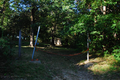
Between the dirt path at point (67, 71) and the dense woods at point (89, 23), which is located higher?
the dense woods at point (89, 23)

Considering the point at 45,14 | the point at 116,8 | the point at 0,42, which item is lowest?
the point at 0,42

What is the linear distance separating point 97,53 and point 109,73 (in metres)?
4.84

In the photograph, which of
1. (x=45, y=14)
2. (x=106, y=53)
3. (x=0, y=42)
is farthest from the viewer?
(x=45, y=14)

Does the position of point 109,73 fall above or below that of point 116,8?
below

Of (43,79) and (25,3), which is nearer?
(43,79)

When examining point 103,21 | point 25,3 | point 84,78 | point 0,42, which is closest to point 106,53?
point 103,21

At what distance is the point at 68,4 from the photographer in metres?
8.92

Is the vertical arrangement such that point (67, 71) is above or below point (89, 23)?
below

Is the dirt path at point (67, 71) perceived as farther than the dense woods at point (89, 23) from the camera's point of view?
No

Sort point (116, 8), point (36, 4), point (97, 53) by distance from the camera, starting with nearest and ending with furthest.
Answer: point (116, 8)
point (97, 53)
point (36, 4)

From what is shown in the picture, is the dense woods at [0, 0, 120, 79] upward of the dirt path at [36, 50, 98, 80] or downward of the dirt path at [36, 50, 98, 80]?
upward

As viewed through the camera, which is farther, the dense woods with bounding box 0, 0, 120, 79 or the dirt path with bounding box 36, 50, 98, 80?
the dense woods with bounding box 0, 0, 120, 79

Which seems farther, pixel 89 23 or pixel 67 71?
pixel 89 23

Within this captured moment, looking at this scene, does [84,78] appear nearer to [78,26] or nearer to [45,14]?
[78,26]
